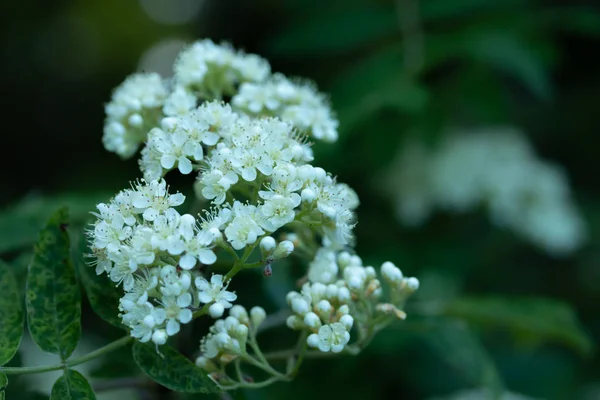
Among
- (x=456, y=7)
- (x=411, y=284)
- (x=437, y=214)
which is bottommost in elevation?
(x=411, y=284)

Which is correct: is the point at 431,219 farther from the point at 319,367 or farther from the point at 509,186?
the point at 319,367

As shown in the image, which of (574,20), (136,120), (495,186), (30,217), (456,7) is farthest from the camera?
(495,186)

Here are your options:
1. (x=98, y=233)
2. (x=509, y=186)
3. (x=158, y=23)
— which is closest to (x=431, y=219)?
(x=509, y=186)

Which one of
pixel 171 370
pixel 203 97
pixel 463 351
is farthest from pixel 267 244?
pixel 463 351

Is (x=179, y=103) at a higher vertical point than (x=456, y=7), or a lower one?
lower

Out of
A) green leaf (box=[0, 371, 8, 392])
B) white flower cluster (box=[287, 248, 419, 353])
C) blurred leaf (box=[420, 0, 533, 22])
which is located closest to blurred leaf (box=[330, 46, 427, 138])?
blurred leaf (box=[420, 0, 533, 22])

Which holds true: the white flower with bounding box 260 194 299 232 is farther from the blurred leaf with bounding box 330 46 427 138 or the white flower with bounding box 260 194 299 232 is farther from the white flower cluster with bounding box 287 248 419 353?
the blurred leaf with bounding box 330 46 427 138

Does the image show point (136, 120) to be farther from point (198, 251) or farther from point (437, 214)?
point (437, 214)
